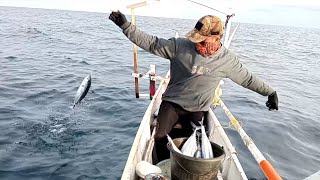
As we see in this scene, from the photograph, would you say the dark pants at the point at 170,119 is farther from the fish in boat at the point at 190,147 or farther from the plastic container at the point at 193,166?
the plastic container at the point at 193,166

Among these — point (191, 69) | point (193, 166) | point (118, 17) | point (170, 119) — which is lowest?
point (193, 166)

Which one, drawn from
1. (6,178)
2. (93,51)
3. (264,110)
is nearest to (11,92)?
(6,178)

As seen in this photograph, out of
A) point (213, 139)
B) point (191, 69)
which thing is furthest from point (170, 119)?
point (213, 139)

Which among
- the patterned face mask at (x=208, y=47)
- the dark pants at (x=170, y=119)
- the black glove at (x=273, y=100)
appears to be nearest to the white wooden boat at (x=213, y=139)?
the dark pants at (x=170, y=119)

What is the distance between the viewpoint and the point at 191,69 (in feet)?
15.5

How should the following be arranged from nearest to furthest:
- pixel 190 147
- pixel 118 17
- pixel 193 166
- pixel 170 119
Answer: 1. pixel 193 166
2. pixel 190 147
3. pixel 118 17
4. pixel 170 119

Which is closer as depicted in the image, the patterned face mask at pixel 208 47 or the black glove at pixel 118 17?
the black glove at pixel 118 17

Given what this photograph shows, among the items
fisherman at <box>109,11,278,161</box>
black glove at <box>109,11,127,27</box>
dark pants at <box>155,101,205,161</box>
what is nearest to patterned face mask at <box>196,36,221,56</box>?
fisherman at <box>109,11,278,161</box>

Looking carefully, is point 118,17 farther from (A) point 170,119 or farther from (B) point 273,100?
(B) point 273,100

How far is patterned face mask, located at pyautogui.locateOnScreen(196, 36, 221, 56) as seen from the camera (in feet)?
14.7

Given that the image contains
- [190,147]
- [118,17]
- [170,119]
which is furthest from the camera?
[170,119]

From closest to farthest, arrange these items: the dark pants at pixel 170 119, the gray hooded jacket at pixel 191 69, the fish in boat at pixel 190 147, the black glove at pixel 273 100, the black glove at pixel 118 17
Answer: the fish in boat at pixel 190 147, the black glove at pixel 118 17, the gray hooded jacket at pixel 191 69, the dark pants at pixel 170 119, the black glove at pixel 273 100

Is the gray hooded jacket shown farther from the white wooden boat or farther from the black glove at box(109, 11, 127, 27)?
the white wooden boat

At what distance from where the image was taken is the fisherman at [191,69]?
4.40m
